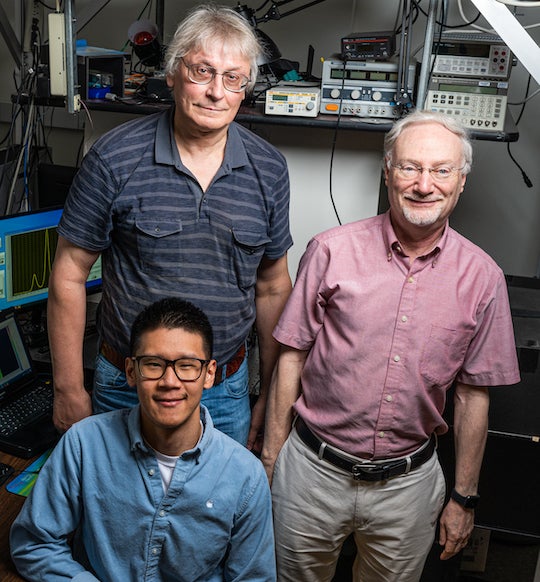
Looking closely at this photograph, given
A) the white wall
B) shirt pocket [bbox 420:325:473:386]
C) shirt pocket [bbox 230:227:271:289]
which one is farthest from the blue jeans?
the white wall

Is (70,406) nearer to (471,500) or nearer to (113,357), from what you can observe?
(113,357)

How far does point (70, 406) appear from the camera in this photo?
1892mm

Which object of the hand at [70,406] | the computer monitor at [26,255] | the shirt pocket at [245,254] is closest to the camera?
the shirt pocket at [245,254]

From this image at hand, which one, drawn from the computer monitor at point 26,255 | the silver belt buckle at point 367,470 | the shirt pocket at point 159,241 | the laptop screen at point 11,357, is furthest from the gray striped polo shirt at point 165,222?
the computer monitor at point 26,255

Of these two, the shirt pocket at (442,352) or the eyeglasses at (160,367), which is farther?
the shirt pocket at (442,352)

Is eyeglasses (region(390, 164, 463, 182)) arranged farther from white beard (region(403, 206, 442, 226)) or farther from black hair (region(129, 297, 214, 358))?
black hair (region(129, 297, 214, 358))

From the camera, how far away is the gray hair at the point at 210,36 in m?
1.70

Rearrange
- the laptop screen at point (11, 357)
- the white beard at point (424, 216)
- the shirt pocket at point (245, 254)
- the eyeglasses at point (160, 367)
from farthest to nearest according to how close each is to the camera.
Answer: the laptop screen at point (11, 357), the shirt pocket at point (245, 254), the white beard at point (424, 216), the eyeglasses at point (160, 367)

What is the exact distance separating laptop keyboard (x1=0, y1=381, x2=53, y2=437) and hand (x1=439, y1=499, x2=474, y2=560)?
3.70ft

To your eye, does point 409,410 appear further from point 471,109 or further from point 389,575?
point 471,109

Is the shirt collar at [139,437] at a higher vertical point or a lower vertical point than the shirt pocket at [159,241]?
lower

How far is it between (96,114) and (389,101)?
1.05m

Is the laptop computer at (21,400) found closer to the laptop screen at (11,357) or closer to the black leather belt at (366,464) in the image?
the laptop screen at (11,357)

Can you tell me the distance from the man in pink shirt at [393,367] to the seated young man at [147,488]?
0.95 feet
